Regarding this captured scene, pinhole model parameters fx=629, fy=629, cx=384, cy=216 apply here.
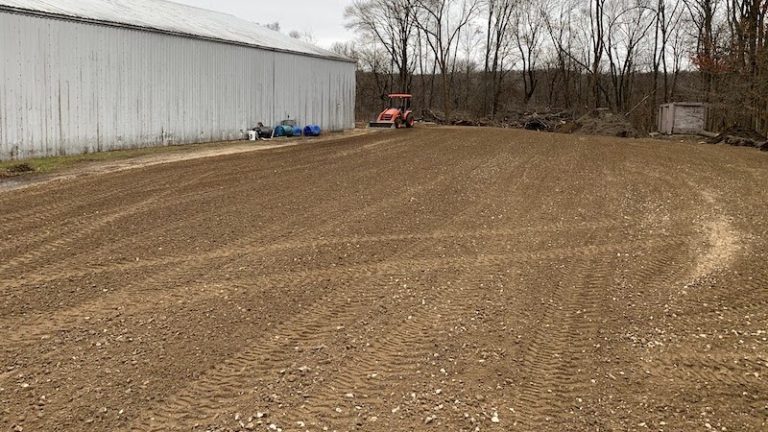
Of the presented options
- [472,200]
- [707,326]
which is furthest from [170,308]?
[472,200]

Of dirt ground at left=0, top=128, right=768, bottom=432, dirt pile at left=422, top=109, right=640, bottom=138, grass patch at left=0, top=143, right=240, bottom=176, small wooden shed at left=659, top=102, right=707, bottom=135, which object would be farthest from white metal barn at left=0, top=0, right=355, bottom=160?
small wooden shed at left=659, top=102, right=707, bottom=135

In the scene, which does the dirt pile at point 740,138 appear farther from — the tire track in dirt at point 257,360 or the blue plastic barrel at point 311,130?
the tire track in dirt at point 257,360

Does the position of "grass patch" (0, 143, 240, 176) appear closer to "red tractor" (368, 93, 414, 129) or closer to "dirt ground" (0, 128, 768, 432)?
"dirt ground" (0, 128, 768, 432)

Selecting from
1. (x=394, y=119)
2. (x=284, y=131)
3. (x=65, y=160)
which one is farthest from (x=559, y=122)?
(x=65, y=160)

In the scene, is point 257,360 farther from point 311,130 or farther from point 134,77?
point 311,130

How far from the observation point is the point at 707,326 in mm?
4988

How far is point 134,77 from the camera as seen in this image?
20.1m

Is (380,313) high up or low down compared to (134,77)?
down

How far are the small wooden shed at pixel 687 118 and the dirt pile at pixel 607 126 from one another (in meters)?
2.23

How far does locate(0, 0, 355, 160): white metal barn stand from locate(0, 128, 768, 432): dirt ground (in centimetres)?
755

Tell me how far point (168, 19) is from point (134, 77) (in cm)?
473

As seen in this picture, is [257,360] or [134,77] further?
[134,77]

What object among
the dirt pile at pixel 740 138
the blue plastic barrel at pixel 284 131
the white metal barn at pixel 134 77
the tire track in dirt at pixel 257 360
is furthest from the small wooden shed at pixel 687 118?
the tire track in dirt at pixel 257 360

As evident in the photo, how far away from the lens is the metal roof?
1773 cm
